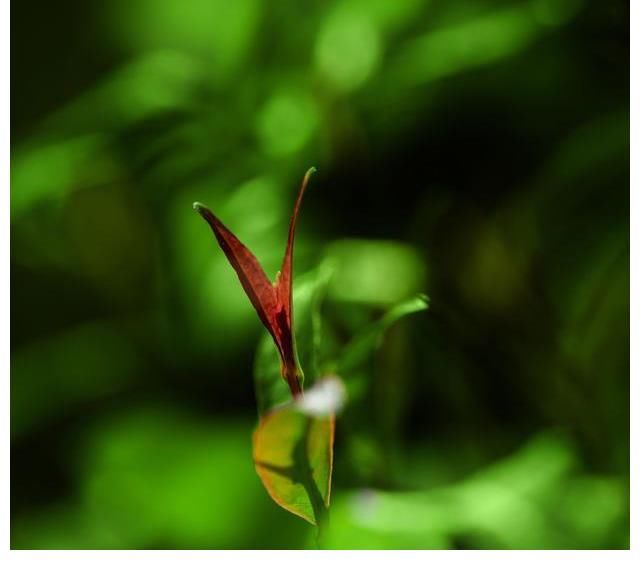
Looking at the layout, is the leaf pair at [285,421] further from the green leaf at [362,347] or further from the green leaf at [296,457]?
the green leaf at [362,347]

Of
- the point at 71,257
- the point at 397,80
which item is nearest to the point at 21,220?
the point at 71,257

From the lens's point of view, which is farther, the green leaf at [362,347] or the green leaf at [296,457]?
the green leaf at [362,347]

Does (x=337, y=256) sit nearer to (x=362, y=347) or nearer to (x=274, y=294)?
(x=362, y=347)

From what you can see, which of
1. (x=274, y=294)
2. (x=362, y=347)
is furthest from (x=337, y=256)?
(x=274, y=294)

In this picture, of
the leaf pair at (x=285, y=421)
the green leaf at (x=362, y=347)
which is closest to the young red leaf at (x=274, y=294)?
the leaf pair at (x=285, y=421)

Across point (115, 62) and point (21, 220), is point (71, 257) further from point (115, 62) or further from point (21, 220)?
point (115, 62)
